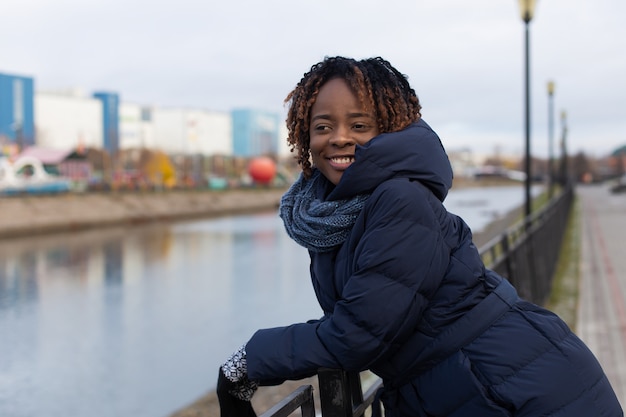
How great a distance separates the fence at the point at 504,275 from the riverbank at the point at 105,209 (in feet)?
87.4

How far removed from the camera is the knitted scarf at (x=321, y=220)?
1.64 m

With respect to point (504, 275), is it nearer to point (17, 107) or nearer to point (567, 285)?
point (567, 285)

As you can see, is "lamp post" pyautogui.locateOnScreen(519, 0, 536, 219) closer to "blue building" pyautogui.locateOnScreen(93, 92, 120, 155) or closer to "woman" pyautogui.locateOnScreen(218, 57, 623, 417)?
"woman" pyautogui.locateOnScreen(218, 57, 623, 417)

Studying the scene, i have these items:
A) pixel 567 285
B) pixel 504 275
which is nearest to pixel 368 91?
pixel 504 275

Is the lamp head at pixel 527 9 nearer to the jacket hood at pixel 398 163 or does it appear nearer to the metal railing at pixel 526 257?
the metal railing at pixel 526 257

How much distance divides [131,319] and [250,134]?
421ft

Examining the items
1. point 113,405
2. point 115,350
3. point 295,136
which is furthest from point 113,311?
point 295,136

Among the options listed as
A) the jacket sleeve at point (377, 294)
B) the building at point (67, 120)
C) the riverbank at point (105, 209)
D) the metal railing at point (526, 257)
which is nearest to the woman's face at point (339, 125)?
the jacket sleeve at point (377, 294)

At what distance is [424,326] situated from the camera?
158 centimetres

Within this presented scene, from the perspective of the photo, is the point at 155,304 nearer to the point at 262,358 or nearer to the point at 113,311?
the point at 113,311

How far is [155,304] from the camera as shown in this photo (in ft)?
43.7

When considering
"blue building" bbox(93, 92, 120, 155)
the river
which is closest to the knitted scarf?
the river

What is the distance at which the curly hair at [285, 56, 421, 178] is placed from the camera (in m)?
1.71

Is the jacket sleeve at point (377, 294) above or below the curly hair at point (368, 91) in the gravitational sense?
below
